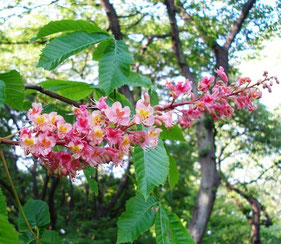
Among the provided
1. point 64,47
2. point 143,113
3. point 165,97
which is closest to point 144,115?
point 143,113

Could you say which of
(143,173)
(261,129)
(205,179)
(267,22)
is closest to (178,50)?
(267,22)

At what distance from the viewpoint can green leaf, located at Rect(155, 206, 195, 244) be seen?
970 millimetres

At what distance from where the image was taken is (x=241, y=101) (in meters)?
1.03

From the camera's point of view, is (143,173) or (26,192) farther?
(26,192)

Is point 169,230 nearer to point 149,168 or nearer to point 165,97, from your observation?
point 149,168

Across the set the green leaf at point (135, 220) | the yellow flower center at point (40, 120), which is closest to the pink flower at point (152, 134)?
the yellow flower center at point (40, 120)

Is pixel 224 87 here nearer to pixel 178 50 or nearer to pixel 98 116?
pixel 98 116

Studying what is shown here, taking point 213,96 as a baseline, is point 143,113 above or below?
below

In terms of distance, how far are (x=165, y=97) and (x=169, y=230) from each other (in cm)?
845

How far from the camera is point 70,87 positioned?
119 cm

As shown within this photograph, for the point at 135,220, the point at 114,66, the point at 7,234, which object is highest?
the point at 114,66

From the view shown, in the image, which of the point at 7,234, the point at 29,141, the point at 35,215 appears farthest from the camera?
the point at 35,215

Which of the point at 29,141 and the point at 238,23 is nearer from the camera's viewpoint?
the point at 29,141

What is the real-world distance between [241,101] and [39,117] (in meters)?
0.61
